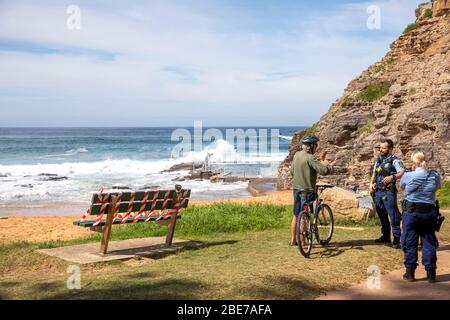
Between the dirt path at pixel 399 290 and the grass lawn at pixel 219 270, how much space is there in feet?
0.80

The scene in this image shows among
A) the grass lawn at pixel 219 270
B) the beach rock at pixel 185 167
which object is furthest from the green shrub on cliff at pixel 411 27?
the beach rock at pixel 185 167

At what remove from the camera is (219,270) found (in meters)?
7.28

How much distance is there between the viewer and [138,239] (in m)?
10.5

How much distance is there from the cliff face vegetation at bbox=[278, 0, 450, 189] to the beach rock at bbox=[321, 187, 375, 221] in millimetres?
7415

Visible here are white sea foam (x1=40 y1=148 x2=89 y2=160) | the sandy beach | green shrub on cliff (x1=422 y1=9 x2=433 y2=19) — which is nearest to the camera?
the sandy beach

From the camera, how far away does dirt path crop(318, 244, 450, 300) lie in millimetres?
6121

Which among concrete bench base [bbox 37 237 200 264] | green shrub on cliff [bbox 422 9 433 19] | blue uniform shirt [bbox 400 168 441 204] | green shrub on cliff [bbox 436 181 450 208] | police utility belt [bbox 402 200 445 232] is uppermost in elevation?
green shrub on cliff [bbox 422 9 433 19]

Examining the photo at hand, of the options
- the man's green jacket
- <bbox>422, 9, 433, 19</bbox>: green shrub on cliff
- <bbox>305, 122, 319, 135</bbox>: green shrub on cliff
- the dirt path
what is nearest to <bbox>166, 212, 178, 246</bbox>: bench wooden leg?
the man's green jacket

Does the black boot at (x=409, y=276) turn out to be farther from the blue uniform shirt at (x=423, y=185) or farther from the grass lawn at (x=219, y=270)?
the blue uniform shirt at (x=423, y=185)

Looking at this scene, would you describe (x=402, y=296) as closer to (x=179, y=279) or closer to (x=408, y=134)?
(x=179, y=279)

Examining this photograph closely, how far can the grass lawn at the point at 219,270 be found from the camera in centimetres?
→ 619

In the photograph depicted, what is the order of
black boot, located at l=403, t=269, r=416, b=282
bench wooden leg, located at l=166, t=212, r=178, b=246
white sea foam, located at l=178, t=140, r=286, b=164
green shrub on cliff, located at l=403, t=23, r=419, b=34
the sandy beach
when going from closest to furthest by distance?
1. black boot, located at l=403, t=269, r=416, b=282
2. bench wooden leg, located at l=166, t=212, r=178, b=246
3. the sandy beach
4. green shrub on cliff, located at l=403, t=23, r=419, b=34
5. white sea foam, located at l=178, t=140, r=286, b=164

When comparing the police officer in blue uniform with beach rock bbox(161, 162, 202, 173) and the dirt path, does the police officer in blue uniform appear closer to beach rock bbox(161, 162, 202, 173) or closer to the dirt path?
the dirt path

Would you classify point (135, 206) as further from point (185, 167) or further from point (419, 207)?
point (185, 167)
